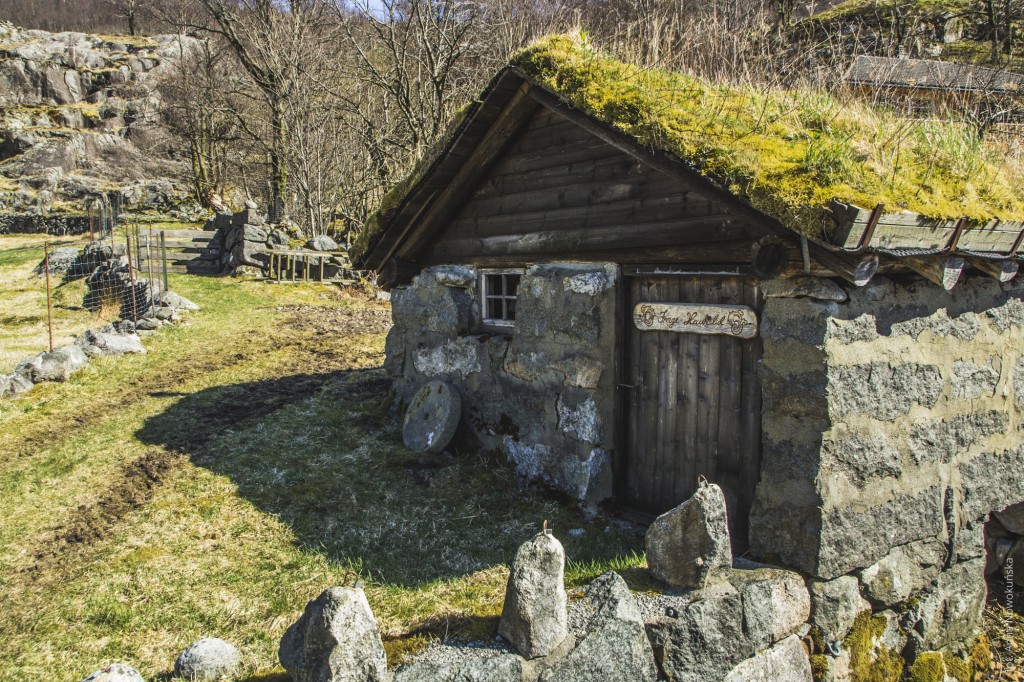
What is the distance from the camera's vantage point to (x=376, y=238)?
26.0 feet

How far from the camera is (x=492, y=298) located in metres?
7.51

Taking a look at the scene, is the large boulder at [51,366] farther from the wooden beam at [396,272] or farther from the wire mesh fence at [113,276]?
the wooden beam at [396,272]

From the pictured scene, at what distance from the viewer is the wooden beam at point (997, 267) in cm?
466

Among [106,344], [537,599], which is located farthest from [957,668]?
[106,344]

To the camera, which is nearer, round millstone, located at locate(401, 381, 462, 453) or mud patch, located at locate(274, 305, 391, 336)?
round millstone, located at locate(401, 381, 462, 453)

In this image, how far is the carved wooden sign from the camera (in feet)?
15.7

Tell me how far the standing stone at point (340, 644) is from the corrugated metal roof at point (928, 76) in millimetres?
8491

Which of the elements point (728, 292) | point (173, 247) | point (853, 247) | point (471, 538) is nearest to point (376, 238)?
point (471, 538)

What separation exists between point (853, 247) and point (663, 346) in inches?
78.7

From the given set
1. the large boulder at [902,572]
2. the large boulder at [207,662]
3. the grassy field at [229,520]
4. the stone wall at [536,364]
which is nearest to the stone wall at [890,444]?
the large boulder at [902,572]

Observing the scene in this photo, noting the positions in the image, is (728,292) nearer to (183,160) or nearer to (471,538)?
(471,538)

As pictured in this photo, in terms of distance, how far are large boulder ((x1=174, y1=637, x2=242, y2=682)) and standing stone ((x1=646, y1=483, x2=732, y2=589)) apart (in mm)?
2642

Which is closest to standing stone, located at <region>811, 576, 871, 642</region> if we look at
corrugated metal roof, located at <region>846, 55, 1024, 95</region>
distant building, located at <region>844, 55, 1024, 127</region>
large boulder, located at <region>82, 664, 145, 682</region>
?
large boulder, located at <region>82, 664, 145, 682</region>

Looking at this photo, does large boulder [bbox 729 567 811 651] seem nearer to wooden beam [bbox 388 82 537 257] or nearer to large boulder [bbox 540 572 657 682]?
large boulder [bbox 540 572 657 682]
